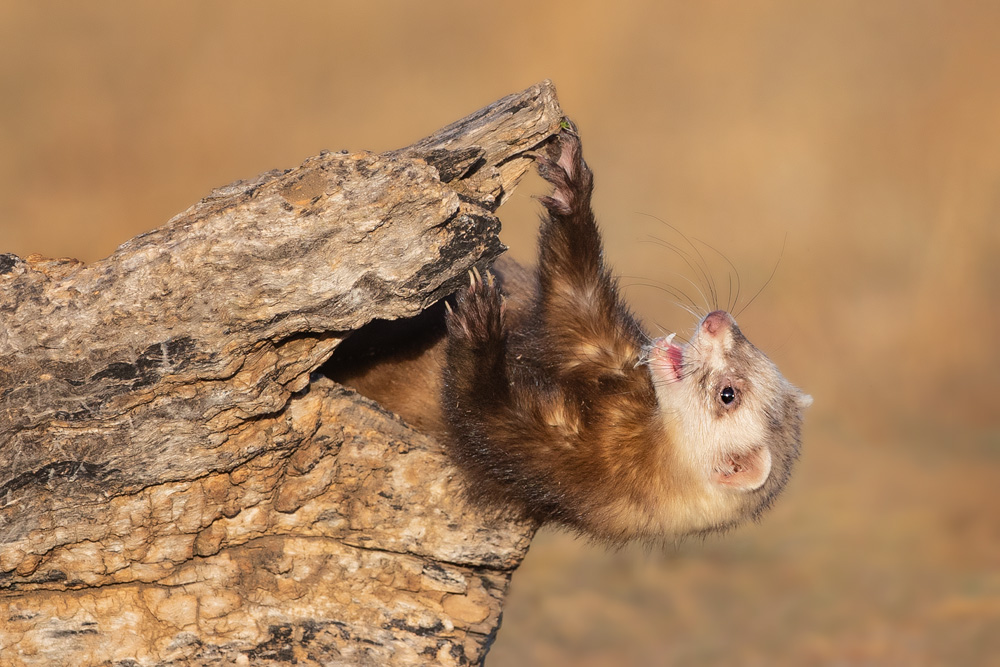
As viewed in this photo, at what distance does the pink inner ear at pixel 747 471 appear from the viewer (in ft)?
13.8

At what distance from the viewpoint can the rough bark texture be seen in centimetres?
339

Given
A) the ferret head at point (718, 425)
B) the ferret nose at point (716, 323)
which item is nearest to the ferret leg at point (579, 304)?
the ferret head at point (718, 425)

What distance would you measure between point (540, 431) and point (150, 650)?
191 cm

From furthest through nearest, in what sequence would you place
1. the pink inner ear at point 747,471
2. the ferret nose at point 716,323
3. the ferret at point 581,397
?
the ferret nose at point 716,323 < the pink inner ear at point 747,471 < the ferret at point 581,397

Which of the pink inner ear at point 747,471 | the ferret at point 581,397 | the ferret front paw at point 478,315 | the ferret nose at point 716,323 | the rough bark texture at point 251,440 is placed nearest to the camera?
the rough bark texture at point 251,440

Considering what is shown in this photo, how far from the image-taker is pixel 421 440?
4133mm

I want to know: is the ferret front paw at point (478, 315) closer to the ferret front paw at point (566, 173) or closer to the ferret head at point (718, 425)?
the ferret front paw at point (566, 173)

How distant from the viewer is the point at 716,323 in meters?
4.38

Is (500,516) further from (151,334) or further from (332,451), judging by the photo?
(151,334)

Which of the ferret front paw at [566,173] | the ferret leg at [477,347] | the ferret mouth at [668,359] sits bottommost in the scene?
the ferret leg at [477,347]

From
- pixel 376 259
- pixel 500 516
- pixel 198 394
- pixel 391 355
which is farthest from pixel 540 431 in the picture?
pixel 198 394

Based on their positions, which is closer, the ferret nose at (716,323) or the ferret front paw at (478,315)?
the ferret front paw at (478,315)

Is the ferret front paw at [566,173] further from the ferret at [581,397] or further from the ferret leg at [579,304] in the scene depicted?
the ferret leg at [579,304]

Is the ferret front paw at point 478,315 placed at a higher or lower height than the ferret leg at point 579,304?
lower
